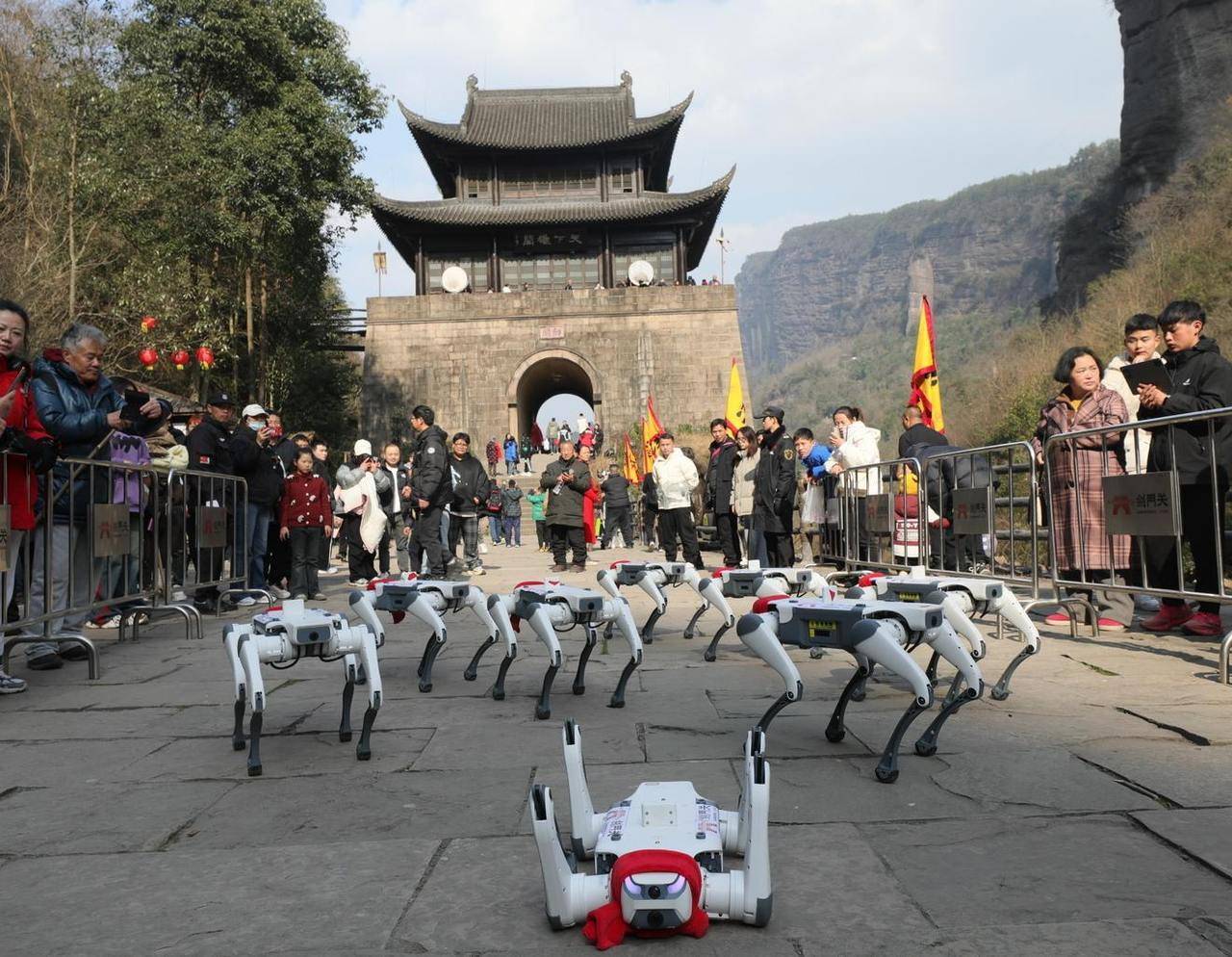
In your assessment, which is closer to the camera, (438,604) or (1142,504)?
(438,604)

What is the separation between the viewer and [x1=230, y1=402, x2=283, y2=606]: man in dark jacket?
28.4ft

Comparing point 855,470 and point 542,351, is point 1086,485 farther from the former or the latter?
point 542,351

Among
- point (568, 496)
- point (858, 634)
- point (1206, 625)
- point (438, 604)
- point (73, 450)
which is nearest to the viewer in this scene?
point (858, 634)

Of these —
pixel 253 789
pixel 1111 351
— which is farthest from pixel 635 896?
pixel 1111 351

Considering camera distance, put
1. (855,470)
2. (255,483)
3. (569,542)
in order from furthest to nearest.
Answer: (569,542) < (855,470) < (255,483)

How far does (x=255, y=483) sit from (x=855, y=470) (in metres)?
5.40

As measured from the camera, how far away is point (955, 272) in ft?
427

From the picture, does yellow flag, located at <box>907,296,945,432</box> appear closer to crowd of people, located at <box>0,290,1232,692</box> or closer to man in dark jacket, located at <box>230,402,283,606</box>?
crowd of people, located at <box>0,290,1232,692</box>

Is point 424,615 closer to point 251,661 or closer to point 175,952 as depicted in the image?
point 251,661

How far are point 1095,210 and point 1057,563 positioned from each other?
4130 centimetres

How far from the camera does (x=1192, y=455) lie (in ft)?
16.8

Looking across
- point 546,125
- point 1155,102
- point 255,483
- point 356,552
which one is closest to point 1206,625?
point 255,483

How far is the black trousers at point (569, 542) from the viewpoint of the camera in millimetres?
11953

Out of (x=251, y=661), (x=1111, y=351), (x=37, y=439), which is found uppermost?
(x=1111, y=351)
